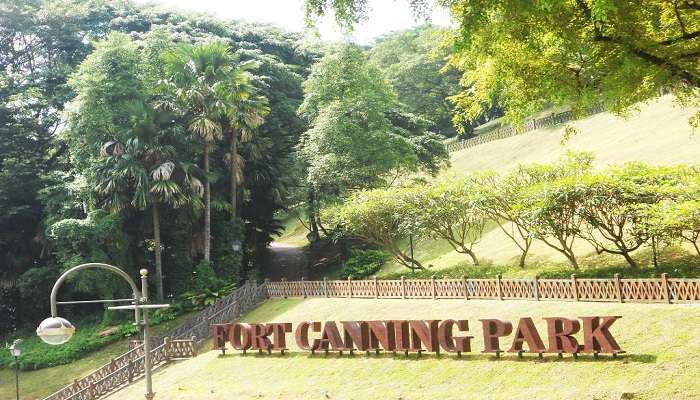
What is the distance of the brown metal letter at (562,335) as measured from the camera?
804 inches

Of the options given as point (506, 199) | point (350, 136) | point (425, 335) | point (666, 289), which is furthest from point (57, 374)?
point (666, 289)

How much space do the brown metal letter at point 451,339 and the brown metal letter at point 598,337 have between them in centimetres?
407

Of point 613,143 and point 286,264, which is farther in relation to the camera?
point 286,264

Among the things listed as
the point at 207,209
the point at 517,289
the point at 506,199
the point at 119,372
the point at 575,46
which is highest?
the point at 575,46

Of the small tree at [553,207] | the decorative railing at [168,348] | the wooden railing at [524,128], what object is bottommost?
the decorative railing at [168,348]

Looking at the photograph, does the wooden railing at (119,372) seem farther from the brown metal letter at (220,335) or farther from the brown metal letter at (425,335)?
the brown metal letter at (425,335)

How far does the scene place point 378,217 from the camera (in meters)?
38.0

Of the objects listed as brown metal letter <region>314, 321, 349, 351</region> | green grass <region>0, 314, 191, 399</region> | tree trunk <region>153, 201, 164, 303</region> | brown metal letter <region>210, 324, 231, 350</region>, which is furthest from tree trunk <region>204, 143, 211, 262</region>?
brown metal letter <region>314, 321, 349, 351</region>

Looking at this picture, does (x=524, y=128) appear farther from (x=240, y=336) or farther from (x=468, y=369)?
(x=468, y=369)

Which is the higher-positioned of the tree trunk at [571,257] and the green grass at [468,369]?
the tree trunk at [571,257]

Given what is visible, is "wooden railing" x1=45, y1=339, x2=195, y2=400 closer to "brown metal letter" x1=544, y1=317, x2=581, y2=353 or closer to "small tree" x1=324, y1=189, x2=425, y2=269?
"small tree" x1=324, y1=189, x2=425, y2=269

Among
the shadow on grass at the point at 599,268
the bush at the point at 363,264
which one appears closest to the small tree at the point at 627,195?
the shadow on grass at the point at 599,268

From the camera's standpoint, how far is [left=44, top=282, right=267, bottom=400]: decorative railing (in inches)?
1212

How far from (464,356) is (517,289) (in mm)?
5190
